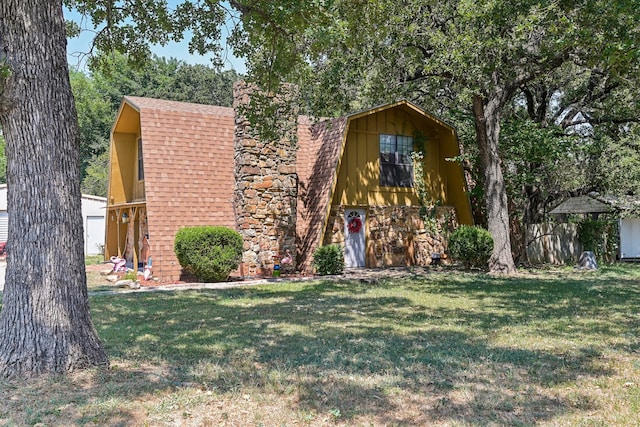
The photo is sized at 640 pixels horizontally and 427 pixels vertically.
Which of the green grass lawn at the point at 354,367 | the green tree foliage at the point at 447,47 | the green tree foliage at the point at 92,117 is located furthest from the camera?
the green tree foliage at the point at 92,117

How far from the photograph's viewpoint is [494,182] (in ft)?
48.0

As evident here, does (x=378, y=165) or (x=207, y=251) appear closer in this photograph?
(x=207, y=251)

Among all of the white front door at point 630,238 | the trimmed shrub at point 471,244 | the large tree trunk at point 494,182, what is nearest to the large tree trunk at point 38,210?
the large tree trunk at point 494,182

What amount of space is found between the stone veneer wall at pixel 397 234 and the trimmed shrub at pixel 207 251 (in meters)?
3.80

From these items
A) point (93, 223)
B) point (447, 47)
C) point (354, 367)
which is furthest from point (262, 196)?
point (93, 223)

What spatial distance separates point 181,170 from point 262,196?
2.37 meters

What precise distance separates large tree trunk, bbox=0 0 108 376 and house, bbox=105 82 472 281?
8.15m

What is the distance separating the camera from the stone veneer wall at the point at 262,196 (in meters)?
14.1

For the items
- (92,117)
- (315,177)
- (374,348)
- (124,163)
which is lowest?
(374,348)

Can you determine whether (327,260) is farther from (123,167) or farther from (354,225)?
(123,167)

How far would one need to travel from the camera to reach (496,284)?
12141 millimetres

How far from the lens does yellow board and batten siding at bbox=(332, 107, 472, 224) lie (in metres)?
16.2

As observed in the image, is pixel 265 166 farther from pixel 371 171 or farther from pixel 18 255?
pixel 18 255

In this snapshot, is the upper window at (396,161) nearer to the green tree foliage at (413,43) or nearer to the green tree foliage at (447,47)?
the green tree foliage at (447,47)
